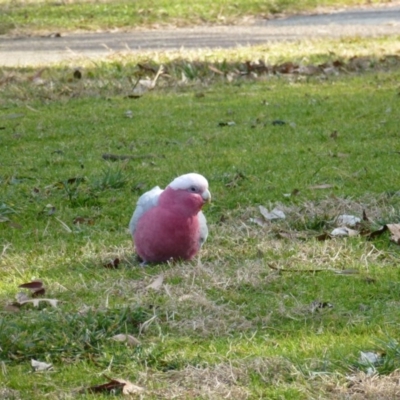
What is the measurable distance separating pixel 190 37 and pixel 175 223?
1055 cm

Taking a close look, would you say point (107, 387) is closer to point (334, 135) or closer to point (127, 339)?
point (127, 339)

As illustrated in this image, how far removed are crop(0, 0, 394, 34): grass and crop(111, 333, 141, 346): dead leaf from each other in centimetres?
1290

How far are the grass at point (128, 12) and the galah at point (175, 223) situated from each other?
11943 mm

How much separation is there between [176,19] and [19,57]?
465 cm

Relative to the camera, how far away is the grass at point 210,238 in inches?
144

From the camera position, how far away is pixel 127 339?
3.88m

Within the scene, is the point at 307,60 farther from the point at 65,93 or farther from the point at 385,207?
the point at 385,207

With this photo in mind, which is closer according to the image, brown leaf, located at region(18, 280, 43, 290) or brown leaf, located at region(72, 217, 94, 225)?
brown leaf, located at region(18, 280, 43, 290)

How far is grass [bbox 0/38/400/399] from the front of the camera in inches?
144

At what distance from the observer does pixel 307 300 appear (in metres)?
4.38

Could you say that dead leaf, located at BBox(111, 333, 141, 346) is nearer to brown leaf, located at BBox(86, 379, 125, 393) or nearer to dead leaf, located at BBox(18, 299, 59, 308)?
brown leaf, located at BBox(86, 379, 125, 393)

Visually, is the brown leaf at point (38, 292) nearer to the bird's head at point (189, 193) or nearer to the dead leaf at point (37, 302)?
the dead leaf at point (37, 302)

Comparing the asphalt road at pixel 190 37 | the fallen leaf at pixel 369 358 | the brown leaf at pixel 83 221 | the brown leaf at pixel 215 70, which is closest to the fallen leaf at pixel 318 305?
the fallen leaf at pixel 369 358

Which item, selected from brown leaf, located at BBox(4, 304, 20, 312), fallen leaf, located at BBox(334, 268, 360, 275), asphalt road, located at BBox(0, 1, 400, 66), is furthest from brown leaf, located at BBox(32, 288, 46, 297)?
asphalt road, located at BBox(0, 1, 400, 66)
